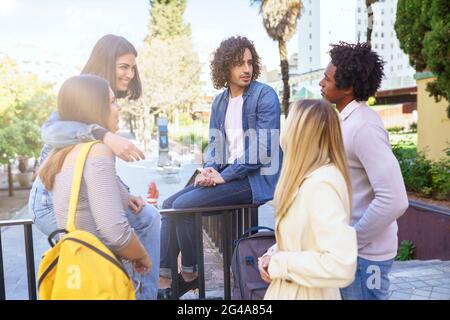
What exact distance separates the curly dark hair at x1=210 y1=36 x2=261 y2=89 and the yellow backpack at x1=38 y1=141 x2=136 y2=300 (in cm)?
155

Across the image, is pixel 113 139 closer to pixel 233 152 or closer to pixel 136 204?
pixel 136 204

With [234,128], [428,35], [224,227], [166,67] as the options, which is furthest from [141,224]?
[166,67]

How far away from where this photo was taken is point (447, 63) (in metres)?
7.23

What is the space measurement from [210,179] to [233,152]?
0.24m

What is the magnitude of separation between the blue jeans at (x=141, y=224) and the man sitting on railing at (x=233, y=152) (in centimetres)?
37

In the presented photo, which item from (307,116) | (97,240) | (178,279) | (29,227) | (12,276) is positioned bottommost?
(12,276)

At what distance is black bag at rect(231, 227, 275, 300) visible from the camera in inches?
82.9

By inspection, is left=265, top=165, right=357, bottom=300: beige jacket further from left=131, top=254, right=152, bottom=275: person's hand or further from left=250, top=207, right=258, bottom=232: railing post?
left=250, top=207, right=258, bottom=232: railing post

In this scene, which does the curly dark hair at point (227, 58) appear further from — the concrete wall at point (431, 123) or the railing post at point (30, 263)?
the concrete wall at point (431, 123)

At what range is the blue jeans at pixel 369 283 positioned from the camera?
193cm

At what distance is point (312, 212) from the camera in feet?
4.93

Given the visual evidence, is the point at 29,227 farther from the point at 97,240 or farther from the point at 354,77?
the point at 354,77
